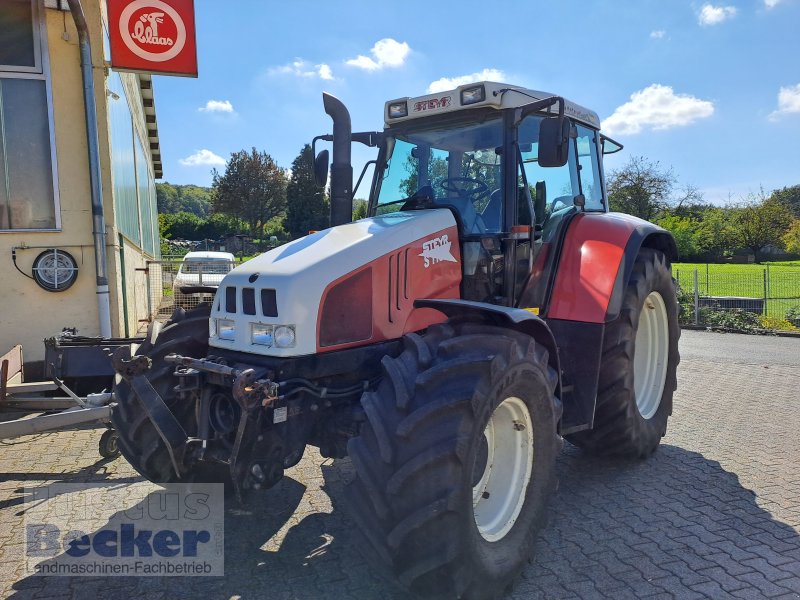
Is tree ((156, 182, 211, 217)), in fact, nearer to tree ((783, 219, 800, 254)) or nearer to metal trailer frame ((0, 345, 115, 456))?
tree ((783, 219, 800, 254))

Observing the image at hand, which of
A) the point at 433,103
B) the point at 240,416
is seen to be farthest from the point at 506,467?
the point at 433,103

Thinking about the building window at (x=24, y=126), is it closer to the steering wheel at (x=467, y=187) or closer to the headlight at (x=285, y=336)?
the steering wheel at (x=467, y=187)

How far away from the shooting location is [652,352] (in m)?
5.37

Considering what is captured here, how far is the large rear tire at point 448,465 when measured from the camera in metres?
2.51

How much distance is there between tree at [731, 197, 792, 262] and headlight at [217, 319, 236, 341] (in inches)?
2285

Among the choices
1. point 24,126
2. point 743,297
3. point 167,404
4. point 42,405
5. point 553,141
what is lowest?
point 743,297

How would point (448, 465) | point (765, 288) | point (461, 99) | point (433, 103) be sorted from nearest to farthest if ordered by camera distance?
point (448, 465) < point (461, 99) < point (433, 103) < point (765, 288)

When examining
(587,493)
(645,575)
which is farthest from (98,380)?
(645,575)

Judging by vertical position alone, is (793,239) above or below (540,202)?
above

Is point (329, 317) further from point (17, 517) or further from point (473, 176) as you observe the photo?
point (17, 517)
